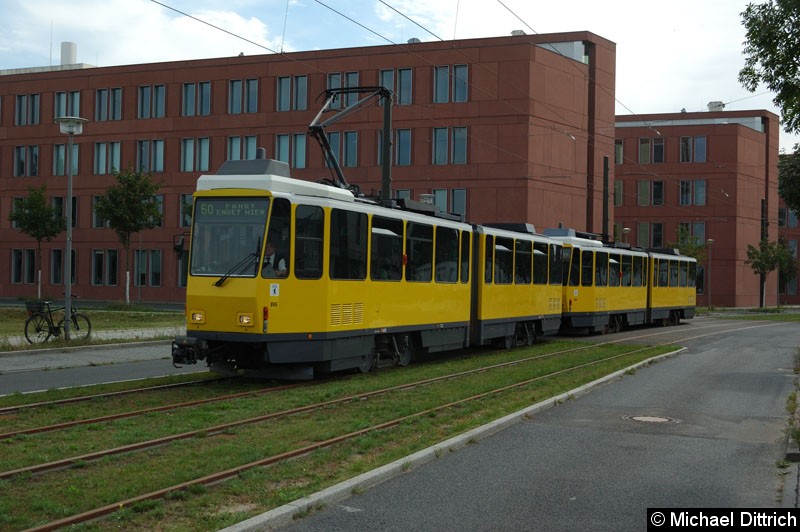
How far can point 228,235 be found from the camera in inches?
564

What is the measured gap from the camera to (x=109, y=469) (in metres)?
8.09

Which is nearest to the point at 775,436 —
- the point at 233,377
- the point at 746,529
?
the point at 746,529

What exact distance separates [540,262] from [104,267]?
39.9 metres

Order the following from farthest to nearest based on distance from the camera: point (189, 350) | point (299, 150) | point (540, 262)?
1. point (299, 150)
2. point (540, 262)
3. point (189, 350)

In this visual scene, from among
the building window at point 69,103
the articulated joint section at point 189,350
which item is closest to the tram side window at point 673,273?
the articulated joint section at point 189,350

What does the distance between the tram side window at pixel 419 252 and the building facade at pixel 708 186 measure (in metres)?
56.9

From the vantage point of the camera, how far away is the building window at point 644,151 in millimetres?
76938

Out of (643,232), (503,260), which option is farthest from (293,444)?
(643,232)

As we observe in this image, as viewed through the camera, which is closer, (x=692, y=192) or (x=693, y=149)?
(x=693, y=149)

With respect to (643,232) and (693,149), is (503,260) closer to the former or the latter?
(693,149)

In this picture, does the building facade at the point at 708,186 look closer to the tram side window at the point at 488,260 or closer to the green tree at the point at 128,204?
the green tree at the point at 128,204

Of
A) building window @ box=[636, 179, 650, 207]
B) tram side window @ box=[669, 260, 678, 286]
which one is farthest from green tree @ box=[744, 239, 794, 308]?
tram side window @ box=[669, 260, 678, 286]

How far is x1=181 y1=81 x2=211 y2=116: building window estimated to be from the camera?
56.8 metres

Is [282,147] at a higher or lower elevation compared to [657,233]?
higher
